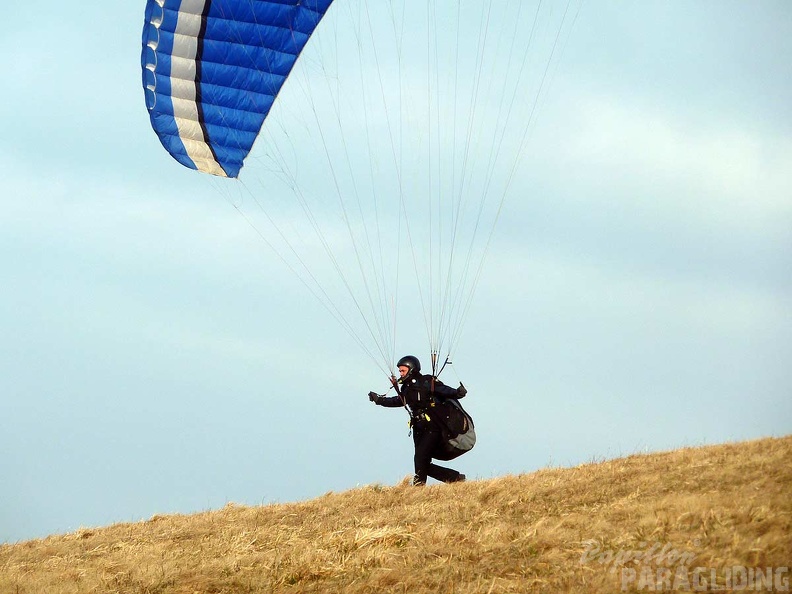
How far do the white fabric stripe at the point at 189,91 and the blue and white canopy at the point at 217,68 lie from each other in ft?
0.05

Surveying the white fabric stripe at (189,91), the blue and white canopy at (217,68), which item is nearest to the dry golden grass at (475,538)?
the white fabric stripe at (189,91)

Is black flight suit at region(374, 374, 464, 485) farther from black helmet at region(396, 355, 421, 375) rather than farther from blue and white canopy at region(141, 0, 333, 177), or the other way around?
blue and white canopy at region(141, 0, 333, 177)

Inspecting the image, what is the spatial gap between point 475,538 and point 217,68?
9221 mm

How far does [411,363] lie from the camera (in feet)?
42.8

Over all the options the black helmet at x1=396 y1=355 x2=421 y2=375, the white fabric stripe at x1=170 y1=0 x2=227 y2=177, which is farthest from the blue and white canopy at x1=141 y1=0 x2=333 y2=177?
the black helmet at x1=396 y1=355 x2=421 y2=375

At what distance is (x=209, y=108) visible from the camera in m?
14.6

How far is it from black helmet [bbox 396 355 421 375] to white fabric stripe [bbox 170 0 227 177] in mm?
4650

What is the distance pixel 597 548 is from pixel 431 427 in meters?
5.43

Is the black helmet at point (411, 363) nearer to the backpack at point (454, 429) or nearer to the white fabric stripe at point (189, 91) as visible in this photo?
the backpack at point (454, 429)

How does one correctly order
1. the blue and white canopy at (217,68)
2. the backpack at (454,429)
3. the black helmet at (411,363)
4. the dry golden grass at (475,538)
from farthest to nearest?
the blue and white canopy at (217,68), the black helmet at (411,363), the backpack at (454,429), the dry golden grass at (475,538)

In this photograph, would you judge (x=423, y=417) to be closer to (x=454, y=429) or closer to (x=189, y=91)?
(x=454, y=429)

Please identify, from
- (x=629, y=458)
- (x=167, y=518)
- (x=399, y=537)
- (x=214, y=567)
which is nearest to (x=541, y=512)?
(x=399, y=537)

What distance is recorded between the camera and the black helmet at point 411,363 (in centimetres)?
1304

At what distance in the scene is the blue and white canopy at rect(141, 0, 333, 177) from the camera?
1355cm
